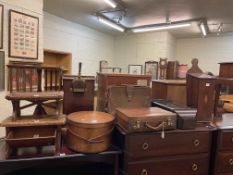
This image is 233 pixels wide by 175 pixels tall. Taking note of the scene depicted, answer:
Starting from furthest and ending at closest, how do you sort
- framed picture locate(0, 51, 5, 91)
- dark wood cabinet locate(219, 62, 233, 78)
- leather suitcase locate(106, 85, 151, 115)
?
framed picture locate(0, 51, 5, 91)
dark wood cabinet locate(219, 62, 233, 78)
leather suitcase locate(106, 85, 151, 115)

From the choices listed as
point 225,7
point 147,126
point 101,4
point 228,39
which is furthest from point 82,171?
point 228,39

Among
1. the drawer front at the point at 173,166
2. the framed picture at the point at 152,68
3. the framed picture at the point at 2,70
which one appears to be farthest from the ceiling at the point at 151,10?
the drawer front at the point at 173,166

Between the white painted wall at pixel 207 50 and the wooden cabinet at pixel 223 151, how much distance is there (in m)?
5.52

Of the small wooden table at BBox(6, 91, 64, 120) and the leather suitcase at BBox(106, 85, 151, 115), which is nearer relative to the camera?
the small wooden table at BBox(6, 91, 64, 120)

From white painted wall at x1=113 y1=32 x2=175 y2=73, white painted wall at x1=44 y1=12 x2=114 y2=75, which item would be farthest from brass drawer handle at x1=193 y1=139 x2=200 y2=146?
white painted wall at x1=113 y1=32 x2=175 y2=73

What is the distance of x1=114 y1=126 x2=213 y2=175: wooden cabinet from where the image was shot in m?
1.33

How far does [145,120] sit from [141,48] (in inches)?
218

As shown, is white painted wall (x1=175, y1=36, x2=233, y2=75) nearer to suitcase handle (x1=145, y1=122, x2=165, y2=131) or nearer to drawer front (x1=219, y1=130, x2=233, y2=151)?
drawer front (x1=219, y1=130, x2=233, y2=151)

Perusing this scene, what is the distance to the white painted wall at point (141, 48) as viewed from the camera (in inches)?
241

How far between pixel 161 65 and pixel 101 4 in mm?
2771

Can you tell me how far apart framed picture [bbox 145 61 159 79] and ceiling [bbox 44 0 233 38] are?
1375mm

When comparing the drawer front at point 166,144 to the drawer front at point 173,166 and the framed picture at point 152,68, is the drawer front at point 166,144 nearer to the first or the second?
the drawer front at point 173,166

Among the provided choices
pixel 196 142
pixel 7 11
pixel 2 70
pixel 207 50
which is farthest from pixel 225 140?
pixel 207 50

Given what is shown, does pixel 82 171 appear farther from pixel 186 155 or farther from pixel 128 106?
pixel 186 155
